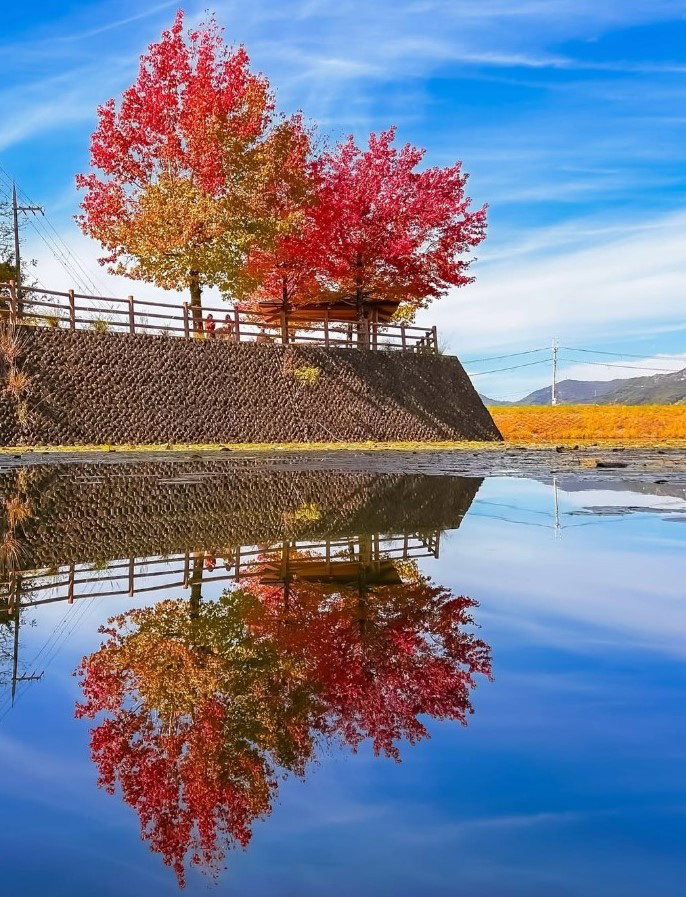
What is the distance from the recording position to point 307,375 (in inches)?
1307

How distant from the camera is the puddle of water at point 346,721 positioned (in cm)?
199

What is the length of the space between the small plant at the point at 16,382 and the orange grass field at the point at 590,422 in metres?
23.6

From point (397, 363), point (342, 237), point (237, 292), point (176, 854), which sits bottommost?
point (176, 854)

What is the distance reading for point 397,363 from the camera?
35.9m

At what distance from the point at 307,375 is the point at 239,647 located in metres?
29.5

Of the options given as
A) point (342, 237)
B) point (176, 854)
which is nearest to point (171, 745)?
point (176, 854)

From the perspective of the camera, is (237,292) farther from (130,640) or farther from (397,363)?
(130,640)

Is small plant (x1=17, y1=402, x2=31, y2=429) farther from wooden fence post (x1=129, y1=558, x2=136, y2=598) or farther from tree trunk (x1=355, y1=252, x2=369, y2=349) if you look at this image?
wooden fence post (x1=129, y1=558, x2=136, y2=598)

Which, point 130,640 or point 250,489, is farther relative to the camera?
point 250,489

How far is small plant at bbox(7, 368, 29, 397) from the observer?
27109 mm

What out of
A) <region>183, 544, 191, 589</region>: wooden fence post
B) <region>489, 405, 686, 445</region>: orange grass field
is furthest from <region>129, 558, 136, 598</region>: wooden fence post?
<region>489, 405, 686, 445</region>: orange grass field

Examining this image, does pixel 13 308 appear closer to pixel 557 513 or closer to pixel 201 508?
pixel 201 508

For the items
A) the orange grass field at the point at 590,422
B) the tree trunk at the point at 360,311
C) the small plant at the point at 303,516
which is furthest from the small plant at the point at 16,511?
the orange grass field at the point at 590,422

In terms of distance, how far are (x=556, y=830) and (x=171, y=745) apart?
1.10m
